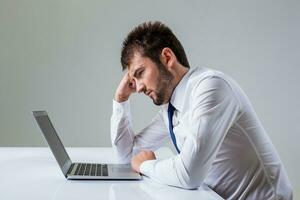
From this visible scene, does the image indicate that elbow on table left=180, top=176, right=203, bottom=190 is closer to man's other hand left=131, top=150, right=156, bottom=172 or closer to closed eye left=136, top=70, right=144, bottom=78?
man's other hand left=131, top=150, right=156, bottom=172

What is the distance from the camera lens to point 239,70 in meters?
2.68

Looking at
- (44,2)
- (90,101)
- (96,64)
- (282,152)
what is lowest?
(282,152)

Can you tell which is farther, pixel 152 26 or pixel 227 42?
pixel 227 42

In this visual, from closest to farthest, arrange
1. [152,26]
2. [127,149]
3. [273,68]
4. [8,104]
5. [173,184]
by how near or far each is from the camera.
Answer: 1. [173,184]
2. [152,26]
3. [127,149]
4. [8,104]
5. [273,68]

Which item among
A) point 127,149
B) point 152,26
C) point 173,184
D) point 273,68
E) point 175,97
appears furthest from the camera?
point 273,68

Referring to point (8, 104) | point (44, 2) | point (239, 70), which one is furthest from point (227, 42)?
point (8, 104)

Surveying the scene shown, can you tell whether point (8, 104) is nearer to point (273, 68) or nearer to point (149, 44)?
point (149, 44)

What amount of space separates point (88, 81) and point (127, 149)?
0.99 m

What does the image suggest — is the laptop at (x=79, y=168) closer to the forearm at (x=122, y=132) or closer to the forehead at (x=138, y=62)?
the forearm at (x=122, y=132)

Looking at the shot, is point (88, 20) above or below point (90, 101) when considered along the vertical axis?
above

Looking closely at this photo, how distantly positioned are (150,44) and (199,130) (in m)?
0.48

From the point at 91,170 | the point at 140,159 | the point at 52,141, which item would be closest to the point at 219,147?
the point at 140,159

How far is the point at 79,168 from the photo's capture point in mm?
1342

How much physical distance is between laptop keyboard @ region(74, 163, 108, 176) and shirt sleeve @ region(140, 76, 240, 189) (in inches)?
5.1
